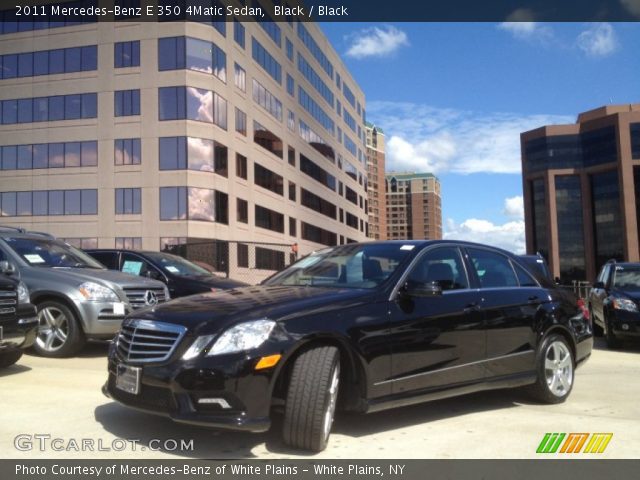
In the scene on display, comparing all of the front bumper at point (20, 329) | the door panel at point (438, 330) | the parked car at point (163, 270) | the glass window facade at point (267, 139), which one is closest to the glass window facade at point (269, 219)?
the glass window facade at point (267, 139)

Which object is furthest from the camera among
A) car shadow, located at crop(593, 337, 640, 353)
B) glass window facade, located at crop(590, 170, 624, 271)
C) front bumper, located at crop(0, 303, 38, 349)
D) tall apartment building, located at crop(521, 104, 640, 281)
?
glass window facade, located at crop(590, 170, 624, 271)

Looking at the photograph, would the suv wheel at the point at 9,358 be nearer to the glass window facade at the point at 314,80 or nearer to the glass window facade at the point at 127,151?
the glass window facade at the point at 127,151

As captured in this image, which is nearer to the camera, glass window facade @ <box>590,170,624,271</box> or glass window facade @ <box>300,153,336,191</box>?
glass window facade @ <box>300,153,336,191</box>

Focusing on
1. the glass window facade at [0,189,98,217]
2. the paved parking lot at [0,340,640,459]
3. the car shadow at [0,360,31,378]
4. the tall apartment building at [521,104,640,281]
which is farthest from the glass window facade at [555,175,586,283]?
the car shadow at [0,360,31,378]

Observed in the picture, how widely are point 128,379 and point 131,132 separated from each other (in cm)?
4272

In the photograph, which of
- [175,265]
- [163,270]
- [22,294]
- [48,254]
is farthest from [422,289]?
[175,265]

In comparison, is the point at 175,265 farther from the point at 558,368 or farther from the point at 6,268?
the point at 558,368

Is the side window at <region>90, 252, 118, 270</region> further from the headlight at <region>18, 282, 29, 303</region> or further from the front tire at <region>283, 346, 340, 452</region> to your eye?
the front tire at <region>283, 346, 340, 452</region>

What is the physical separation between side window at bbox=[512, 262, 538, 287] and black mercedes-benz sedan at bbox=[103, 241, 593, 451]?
1 centimetres

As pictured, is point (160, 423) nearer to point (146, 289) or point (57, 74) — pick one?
point (146, 289)

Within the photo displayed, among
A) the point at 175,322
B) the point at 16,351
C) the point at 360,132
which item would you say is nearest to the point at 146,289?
the point at 16,351

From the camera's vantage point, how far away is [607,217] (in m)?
107

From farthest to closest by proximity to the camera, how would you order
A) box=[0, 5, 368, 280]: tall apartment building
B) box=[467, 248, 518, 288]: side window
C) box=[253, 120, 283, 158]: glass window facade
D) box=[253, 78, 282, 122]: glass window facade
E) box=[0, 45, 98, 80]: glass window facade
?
1. box=[253, 78, 282, 122]: glass window facade
2. box=[253, 120, 283, 158]: glass window facade
3. box=[0, 45, 98, 80]: glass window facade
4. box=[0, 5, 368, 280]: tall apartment building
5. box=[467, 248, 518, 288]: side window

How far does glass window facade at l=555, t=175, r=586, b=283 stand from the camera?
370ft
